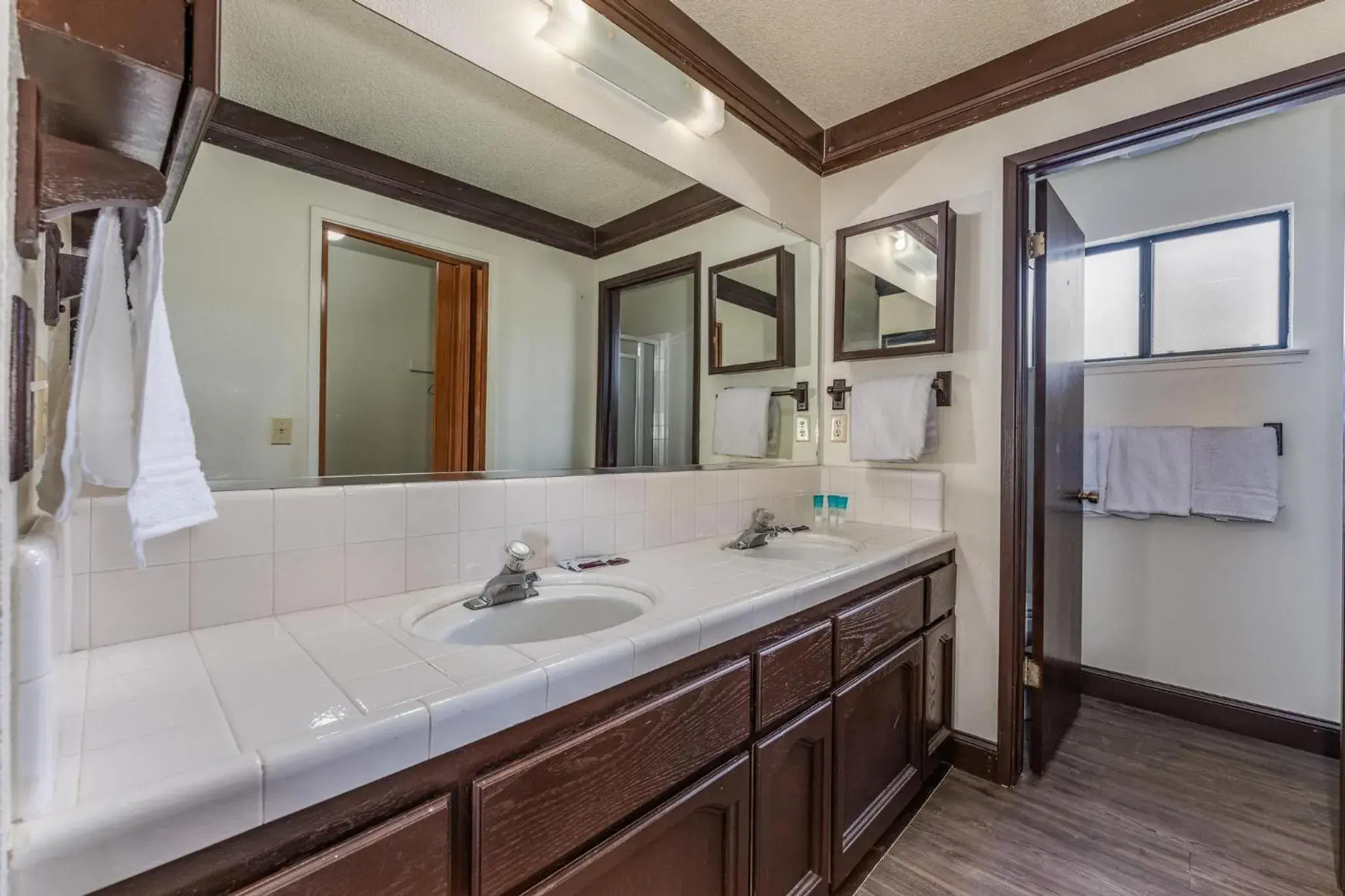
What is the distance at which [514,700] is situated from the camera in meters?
0.69

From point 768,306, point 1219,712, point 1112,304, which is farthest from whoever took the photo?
point 1112,304

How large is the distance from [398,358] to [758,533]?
1.05m

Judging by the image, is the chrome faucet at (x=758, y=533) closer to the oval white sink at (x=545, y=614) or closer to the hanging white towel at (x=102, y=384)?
the oval white sink at (x=545, y=614)

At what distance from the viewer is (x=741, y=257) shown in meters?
1.91

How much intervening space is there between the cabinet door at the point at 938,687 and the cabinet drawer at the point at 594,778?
95cm

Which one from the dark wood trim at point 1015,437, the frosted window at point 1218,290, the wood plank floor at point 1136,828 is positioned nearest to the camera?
the wood plank floor at point 1136,828

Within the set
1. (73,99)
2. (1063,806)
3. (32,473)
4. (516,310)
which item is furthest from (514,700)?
(1063,806)

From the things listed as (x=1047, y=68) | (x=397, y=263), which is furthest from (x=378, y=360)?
(x=1047, y=68)

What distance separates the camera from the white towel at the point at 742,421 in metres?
1.89

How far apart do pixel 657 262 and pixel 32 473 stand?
4.41ft

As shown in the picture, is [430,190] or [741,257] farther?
[741,257]

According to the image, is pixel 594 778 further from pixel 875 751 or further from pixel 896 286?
pixel 896 286

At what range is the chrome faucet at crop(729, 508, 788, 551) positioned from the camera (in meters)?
1.61

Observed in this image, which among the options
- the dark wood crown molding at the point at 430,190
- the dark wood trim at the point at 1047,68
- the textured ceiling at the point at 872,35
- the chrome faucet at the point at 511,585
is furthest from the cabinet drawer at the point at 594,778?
the dark wood trim at the point at 1047,68
